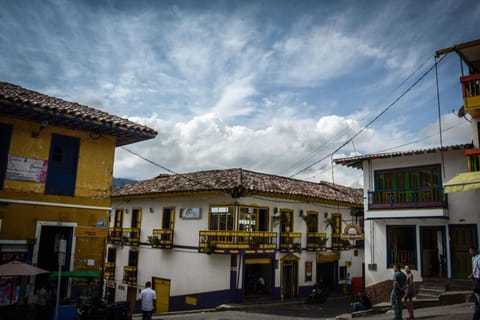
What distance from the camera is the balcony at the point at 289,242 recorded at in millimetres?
23641

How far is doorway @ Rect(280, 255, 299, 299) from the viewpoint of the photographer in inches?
942

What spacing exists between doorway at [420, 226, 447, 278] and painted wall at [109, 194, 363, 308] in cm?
767

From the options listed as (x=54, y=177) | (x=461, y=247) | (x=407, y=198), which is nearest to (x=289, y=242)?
(x=407, y=198)

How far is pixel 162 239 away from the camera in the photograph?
2494 centimetres

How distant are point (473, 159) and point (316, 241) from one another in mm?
11769

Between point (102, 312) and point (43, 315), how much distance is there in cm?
170

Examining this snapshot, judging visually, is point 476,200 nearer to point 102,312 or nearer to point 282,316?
point 282,316

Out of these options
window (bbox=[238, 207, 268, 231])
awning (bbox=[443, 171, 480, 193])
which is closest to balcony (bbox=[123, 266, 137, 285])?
window (bbox=[238, 207, 268, 231])

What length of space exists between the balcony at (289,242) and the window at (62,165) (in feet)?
43.1

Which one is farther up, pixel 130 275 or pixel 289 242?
pixel 289 242

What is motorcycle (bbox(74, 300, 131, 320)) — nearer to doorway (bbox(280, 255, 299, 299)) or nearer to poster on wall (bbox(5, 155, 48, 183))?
poster on wall (bbox(5, 155, 48, 183))

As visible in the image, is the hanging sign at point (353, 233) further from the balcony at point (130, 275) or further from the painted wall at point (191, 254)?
the balcony at point (130, 275)

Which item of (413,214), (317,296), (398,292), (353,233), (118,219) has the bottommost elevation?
(317,296)

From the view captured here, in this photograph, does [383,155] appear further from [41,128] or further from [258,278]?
[41,128]
